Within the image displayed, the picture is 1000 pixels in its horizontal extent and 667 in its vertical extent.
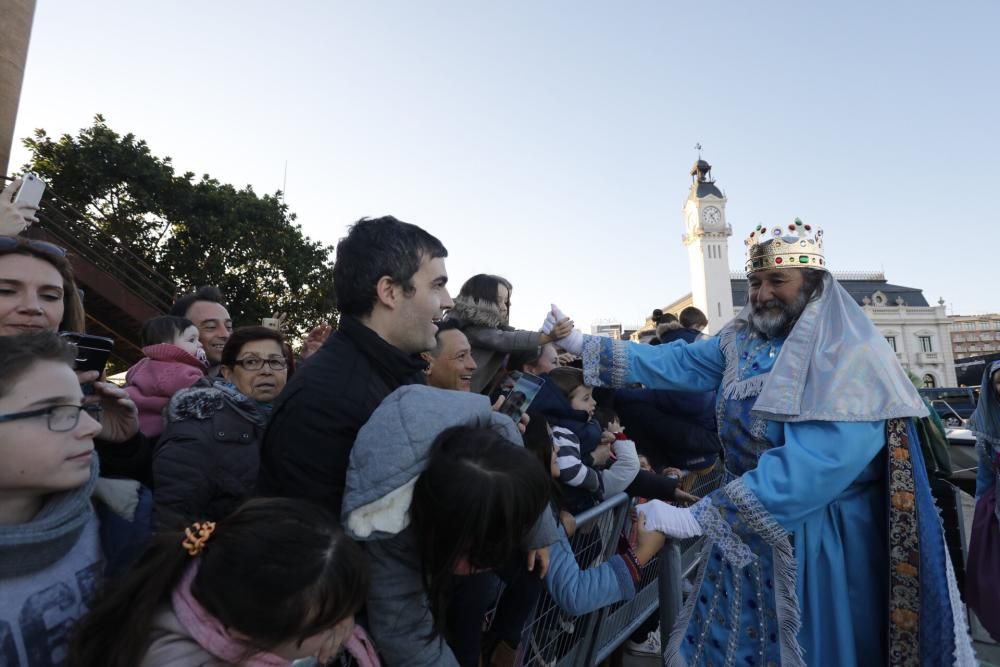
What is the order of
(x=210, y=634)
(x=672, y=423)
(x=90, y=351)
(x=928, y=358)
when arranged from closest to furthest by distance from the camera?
(x=210, y=634) < (x=90, y=351) < (x=672, y=423) < (x=928, y=358)

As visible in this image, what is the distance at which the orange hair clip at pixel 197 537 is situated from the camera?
1151mm

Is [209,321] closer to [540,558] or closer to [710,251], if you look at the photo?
[540,558]

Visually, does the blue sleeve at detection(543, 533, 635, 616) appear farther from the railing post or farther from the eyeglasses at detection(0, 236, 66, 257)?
the eyeglasses at detection(0, 236, 66, 257)

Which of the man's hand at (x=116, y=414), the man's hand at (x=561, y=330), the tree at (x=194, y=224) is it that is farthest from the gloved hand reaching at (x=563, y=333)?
the tree at (x=194, y=224)

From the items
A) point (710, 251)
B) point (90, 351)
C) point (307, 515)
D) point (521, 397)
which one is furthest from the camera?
point (710, 251)

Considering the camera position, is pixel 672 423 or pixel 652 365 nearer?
pixel 652 365

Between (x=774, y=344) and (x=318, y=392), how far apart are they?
6.34 feet

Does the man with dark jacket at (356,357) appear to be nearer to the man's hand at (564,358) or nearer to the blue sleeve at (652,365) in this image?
the blue sleeve at (652,365)

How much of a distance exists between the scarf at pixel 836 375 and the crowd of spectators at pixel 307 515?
0.76 meters

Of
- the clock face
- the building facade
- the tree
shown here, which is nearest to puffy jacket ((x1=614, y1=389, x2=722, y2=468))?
the tree

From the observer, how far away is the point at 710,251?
203 ft

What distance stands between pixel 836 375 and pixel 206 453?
101 inches

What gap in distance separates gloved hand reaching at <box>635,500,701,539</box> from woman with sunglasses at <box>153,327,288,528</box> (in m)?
1.49

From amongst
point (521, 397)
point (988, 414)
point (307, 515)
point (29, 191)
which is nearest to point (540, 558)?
point (307, 515)
